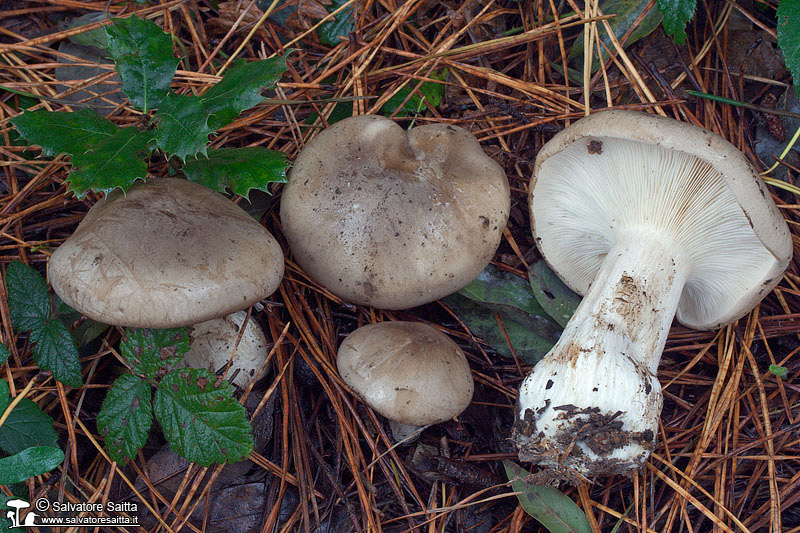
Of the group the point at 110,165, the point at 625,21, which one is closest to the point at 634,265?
the point at 625,21

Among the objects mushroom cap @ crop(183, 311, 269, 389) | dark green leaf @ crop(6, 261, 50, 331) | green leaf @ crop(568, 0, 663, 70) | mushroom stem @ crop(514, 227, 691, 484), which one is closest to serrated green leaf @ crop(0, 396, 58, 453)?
dark green leaf @ crop(6, 261, 50, 331)

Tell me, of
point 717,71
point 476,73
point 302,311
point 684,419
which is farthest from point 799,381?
point 302,311

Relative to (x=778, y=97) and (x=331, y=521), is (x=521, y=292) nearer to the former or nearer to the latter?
(x=331, y=521)

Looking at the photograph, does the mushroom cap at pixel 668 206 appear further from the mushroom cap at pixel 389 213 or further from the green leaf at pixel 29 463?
the green leaf at pixel 29 463

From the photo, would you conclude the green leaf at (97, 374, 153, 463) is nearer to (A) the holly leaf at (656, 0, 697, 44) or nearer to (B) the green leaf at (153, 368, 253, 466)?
(B) the green leaf at (153, 368, 253, 466)

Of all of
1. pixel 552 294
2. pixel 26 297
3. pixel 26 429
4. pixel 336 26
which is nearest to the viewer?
pixel 26 429

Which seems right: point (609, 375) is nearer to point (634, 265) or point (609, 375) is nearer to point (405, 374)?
point (634, 265)
